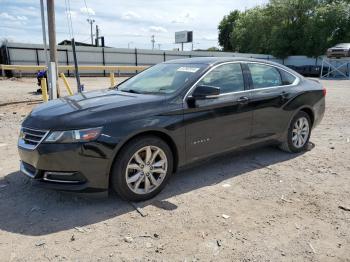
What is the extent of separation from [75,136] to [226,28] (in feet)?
218

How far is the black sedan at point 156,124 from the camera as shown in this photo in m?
3.49

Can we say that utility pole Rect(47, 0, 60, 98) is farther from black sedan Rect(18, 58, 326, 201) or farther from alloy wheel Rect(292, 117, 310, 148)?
alloy wheel Rect(292, 117, 310, 148)

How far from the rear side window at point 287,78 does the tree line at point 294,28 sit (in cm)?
3830

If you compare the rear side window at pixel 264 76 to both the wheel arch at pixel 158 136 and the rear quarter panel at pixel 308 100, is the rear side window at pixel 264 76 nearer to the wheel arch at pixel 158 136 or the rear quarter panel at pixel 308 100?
the rear quarter panel at pixel 308 100

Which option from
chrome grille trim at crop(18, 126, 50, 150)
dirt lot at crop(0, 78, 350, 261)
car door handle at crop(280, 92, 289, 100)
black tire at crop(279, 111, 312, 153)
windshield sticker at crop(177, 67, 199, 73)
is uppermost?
windshield sticker at crop(177, 67, 199, 73)

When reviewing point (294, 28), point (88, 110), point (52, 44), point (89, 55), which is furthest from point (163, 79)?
point (294, 28)

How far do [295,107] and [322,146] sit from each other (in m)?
1.24

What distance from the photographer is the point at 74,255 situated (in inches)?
114

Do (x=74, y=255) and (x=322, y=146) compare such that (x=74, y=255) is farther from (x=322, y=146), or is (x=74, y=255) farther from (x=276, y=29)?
(x=276, y=29)

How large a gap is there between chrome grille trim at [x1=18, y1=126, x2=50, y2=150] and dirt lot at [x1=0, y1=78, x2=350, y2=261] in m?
0.67

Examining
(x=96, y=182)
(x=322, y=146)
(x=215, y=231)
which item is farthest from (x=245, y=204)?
(x=322, y=146)

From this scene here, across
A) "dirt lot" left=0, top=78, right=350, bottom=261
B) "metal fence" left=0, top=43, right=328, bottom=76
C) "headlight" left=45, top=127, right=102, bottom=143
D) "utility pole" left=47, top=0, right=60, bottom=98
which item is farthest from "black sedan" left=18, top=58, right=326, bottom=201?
"metal fence" left=0, top=43, right=328, bottom=76

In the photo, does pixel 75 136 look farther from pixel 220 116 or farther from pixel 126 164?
pixel 220 116

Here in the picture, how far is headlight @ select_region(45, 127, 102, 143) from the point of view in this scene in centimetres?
344
